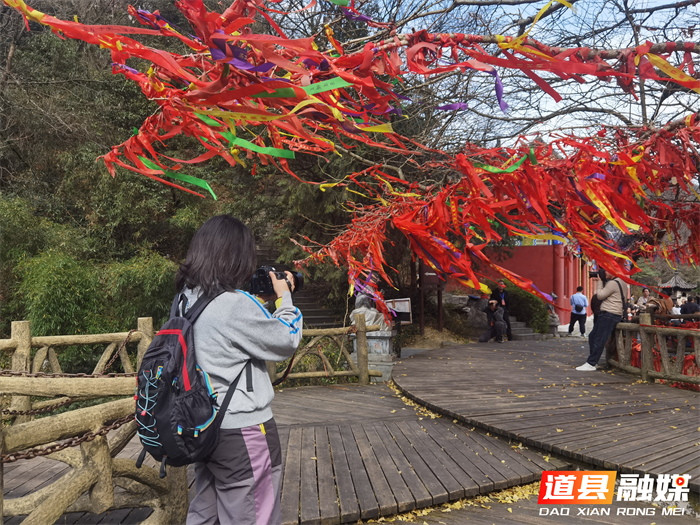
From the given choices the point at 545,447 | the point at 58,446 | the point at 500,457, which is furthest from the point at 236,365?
the point at 545,447

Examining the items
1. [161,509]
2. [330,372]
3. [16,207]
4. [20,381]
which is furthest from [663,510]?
[16,207]

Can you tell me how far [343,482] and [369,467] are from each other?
12.1 inches

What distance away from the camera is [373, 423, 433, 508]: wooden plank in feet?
9.37

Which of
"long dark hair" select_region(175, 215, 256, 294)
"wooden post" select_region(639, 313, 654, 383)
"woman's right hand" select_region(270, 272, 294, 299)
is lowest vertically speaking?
"wooden post" select_region(639, 313, 654, 383)

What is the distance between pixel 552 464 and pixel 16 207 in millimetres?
10222

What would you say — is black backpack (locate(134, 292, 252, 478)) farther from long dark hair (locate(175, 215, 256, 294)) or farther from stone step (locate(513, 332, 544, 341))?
stone step (locate(513, 332, 544, 341))

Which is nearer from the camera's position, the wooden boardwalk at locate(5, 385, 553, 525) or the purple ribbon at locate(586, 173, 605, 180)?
the purple ribbon at locate(586, 173, 605, 180)

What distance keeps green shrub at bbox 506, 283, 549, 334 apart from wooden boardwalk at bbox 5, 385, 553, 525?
34.2 feet

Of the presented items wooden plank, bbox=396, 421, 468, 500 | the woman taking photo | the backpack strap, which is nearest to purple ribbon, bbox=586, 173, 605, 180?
the woman taking photo

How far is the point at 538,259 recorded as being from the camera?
1617 cm

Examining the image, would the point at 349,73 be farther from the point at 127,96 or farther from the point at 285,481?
the point at 127,96

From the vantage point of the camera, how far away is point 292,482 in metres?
3.06

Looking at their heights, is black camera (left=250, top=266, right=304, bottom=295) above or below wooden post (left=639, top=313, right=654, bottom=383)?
above

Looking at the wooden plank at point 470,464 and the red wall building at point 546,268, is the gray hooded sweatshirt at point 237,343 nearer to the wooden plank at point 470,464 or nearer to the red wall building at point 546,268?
the wooden plank at point 470,464
